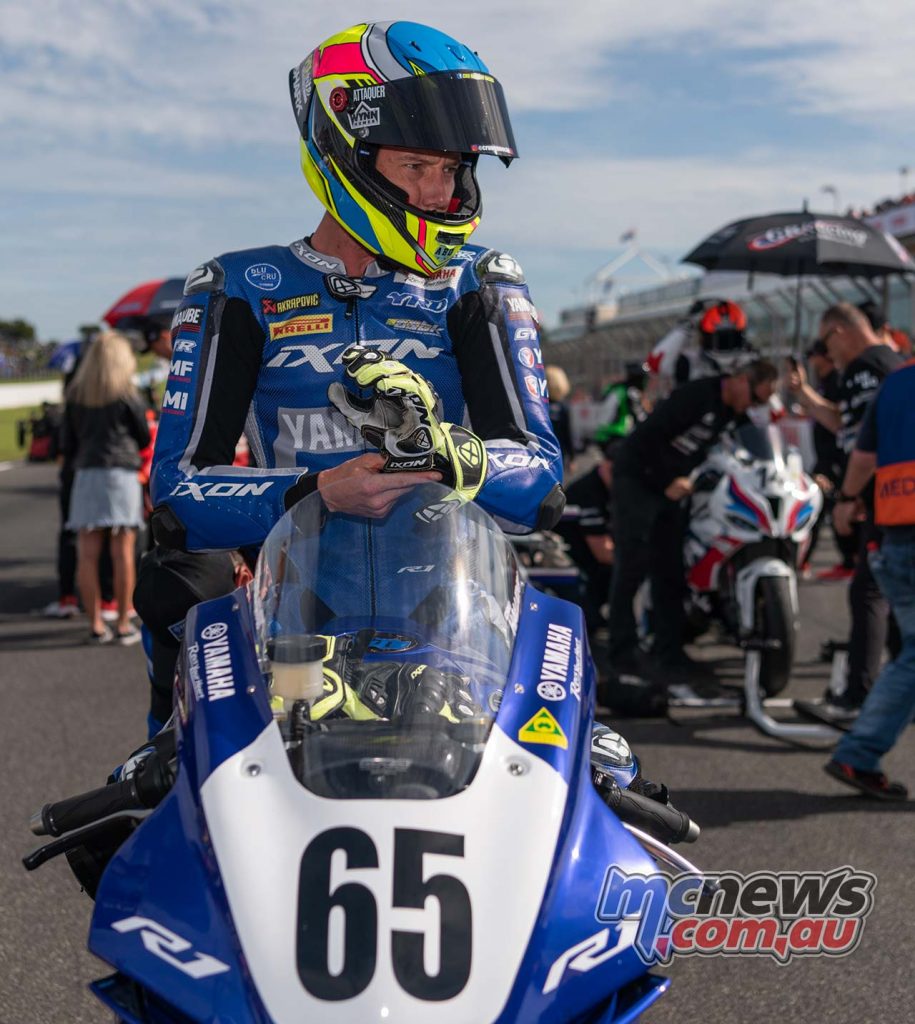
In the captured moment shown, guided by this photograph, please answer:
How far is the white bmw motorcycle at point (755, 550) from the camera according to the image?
20.9ft

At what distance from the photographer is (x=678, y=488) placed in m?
6.94

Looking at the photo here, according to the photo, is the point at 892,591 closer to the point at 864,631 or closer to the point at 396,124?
the point at 864,631

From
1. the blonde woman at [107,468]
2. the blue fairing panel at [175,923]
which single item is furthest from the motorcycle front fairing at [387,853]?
the blonde woman at [107,468]

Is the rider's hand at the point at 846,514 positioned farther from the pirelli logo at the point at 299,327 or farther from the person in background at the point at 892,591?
the pirelli logo at the point at 299,327

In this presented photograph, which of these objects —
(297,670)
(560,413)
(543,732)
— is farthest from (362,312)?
(560,413)

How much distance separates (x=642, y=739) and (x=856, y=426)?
226cm

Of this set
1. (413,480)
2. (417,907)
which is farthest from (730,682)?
(417,907)

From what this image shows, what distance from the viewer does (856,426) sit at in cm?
714

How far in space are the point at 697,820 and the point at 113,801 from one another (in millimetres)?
3228

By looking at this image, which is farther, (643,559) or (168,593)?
(643,559)

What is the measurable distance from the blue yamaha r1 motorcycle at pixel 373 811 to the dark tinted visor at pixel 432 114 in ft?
2.87

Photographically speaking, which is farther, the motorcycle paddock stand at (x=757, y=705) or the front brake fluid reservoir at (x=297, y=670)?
the motorcycle paddock stand at (x=757, y=705)

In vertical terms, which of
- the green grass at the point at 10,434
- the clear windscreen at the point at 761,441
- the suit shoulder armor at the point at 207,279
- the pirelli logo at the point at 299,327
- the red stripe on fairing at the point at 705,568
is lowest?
the green grass at the point at 10,434

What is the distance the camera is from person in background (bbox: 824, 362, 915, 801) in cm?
516
